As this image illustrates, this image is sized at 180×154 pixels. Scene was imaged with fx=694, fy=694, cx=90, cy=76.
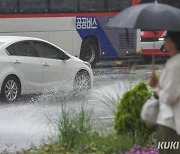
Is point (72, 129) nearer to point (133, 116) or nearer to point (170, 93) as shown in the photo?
point (133, 116)

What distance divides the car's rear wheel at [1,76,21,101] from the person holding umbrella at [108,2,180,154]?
32.1ft

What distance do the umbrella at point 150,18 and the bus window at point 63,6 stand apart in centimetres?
1753

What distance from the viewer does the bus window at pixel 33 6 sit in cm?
2297

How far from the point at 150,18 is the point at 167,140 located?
1134 millimetres

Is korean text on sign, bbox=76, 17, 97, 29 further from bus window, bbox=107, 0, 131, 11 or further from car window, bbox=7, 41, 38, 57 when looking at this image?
car window, bbox=7, 41, 38, 57

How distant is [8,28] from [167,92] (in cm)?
1705

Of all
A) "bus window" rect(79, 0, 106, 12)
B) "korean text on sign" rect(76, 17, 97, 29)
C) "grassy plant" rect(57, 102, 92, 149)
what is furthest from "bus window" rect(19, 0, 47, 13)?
"grassy plant" rect(57, 102, 92, 149)

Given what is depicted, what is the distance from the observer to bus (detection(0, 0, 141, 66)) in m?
22.9

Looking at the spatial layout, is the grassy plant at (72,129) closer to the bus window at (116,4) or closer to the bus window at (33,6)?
the bus window at (33,6)

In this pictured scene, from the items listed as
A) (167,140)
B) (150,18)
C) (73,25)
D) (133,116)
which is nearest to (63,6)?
(73,25)

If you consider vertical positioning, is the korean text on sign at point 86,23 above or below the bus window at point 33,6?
below

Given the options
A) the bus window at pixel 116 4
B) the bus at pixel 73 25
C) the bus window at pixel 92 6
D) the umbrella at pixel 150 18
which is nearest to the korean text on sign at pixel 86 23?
the bus at pixel 73 25

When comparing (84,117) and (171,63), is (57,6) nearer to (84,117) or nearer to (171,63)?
(84,117)

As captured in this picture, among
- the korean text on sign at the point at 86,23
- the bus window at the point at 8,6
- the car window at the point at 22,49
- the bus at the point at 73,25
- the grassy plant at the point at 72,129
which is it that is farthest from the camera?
the korean text on sign at the point at 86,23
